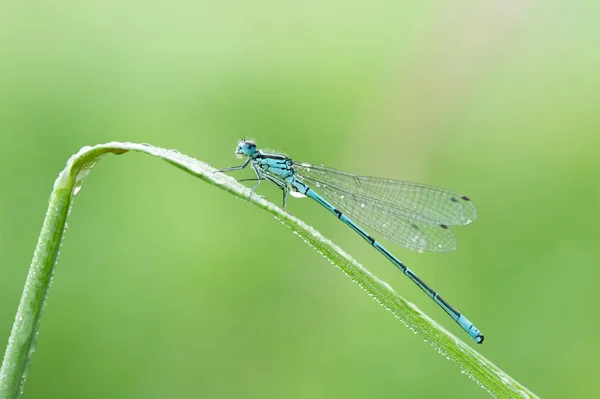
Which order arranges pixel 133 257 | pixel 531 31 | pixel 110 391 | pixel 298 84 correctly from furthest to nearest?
1. pixel 531 31
2. pixel 298 84
3. pixel 133 257
4. pixel 110 391

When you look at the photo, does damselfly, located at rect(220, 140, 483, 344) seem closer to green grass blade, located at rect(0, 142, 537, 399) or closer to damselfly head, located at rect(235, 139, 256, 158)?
damselfly head, located at rect(235, 139, 256, 158)

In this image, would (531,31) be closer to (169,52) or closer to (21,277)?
(169,52)

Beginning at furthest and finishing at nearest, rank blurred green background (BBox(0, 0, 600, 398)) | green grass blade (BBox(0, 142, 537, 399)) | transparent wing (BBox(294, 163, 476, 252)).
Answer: blurred green background (BBox(0, 0, 600, 398)) → transparent wing (BBox(294, 163, 476, 252)) → green grass blade (BBox(0, 142, 537, 399))

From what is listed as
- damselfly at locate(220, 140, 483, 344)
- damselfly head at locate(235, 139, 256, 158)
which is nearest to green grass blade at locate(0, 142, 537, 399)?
damselfly head at locate(235, 139, 256, 158)

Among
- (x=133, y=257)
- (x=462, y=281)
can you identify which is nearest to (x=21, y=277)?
(x=133, y=257)

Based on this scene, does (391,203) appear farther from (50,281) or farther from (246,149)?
(50,281)
